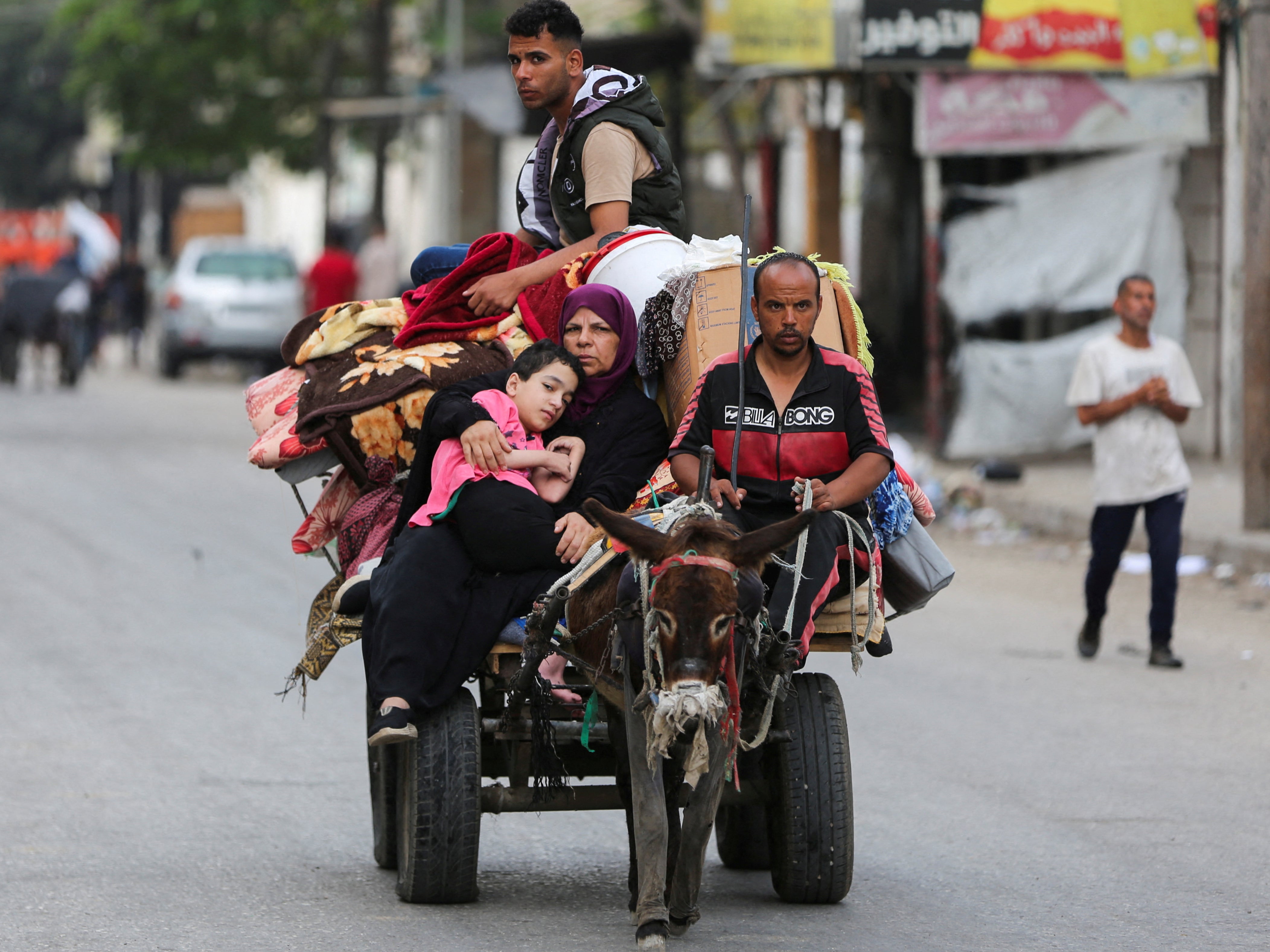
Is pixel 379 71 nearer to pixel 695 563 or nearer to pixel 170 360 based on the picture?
pixel 170 360

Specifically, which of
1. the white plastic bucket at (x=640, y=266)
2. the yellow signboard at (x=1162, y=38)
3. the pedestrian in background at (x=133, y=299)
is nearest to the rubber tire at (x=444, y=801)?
the white plastic bucket at (x=640, y=266)

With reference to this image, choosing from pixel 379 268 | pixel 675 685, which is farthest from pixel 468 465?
pixel 379 268

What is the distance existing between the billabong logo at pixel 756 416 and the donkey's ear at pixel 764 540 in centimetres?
67

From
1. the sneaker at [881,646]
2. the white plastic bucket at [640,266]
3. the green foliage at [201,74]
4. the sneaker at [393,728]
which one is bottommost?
the sneaker at [393,728]

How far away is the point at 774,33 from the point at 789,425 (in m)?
13.5

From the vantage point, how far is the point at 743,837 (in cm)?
612

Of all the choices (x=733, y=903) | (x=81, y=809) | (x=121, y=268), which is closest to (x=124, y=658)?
(x=81, y=809)

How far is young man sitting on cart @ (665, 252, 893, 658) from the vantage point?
5172mm

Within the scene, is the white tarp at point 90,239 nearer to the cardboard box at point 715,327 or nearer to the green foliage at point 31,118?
the cardboard box at point 715,327

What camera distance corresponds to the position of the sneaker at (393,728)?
512cm

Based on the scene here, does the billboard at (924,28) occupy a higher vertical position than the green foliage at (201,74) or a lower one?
lower

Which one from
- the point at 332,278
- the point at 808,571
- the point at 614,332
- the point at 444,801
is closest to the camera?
the point at 808,571

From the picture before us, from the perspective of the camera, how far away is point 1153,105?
16859mm

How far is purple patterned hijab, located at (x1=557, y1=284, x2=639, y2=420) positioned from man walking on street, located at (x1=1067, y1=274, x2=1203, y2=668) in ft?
14.7
